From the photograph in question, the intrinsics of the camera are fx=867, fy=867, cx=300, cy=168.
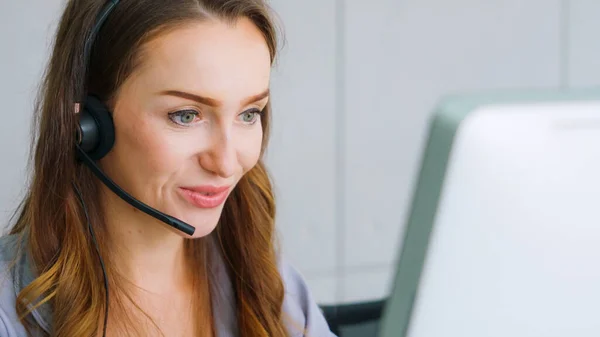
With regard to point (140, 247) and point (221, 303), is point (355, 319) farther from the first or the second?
point (140, 247)

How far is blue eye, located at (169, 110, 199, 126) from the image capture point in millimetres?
1133

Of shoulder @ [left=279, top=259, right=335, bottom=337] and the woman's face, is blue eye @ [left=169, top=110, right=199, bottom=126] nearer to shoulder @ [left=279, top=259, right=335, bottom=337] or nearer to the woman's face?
the woman's face

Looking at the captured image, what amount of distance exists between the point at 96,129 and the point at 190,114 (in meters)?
0.13

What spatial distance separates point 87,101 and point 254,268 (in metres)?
0.38

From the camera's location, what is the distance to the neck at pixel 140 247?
1237 millimetres

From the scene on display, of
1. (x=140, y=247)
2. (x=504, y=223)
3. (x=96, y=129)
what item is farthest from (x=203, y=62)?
(x=504, y=223)

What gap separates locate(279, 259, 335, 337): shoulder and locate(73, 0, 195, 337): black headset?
289mm

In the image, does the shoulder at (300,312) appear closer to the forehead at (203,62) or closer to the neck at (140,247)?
the neck at (140,247)

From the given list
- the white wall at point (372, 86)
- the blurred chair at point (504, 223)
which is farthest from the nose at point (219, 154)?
the white wall at point (372, 86)

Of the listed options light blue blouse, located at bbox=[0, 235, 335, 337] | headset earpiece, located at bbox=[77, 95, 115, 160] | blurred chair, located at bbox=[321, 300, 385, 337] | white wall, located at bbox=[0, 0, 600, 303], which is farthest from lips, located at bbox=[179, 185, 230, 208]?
white wall, located at bbox=[0, 0, 600, 303]

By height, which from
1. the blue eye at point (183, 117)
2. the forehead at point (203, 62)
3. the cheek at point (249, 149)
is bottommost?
the cheek at point (249, 149)

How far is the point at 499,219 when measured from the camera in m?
0.52

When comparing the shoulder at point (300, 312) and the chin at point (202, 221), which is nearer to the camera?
the chin at point (202, 221)

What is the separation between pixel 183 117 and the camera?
3.73 feet
